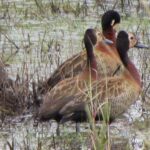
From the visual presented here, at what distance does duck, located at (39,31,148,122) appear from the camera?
23.2ft

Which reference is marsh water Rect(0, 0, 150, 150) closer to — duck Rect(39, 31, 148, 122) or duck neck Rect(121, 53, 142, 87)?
duck Rect(39, 31, 148, 122)

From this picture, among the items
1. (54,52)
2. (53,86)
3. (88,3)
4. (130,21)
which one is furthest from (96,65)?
(88,3)

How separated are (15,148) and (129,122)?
1444mm

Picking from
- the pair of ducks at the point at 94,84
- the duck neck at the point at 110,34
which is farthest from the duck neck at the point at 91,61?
the duck neck at the point at 110,34

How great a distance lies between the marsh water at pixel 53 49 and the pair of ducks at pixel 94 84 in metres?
0.23

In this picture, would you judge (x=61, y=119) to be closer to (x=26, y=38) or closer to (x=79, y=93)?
(x=79, y=93)

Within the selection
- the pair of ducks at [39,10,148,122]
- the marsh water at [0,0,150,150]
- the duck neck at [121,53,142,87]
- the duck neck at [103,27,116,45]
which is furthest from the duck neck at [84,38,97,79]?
the duck neck at [103,27,116,45]

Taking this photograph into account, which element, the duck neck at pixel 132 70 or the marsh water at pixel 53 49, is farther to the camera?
the duck neck at pixel 132 70

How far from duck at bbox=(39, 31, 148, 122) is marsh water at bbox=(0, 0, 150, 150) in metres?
0.20

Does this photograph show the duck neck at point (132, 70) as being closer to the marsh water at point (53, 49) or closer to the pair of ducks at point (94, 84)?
the pair of ducks at point (94, 84)

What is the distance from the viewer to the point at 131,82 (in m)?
7.50

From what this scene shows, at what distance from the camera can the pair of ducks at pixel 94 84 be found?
279 inches

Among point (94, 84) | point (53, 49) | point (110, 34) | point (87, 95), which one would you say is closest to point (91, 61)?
point (94, 84)

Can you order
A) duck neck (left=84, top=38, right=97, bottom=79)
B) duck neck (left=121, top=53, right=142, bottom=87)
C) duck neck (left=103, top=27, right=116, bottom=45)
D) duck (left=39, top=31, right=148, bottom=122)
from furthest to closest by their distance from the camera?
1. duck neck (left=103, top=27, right=116, bottom=45)
2. duck neck (left=84, top=38, right=97, bottom=79)
3. duck neck (left=121, top=53, right=142, bottom=87)
4. duck (left=39, top=31, right=148, bottom=122)
